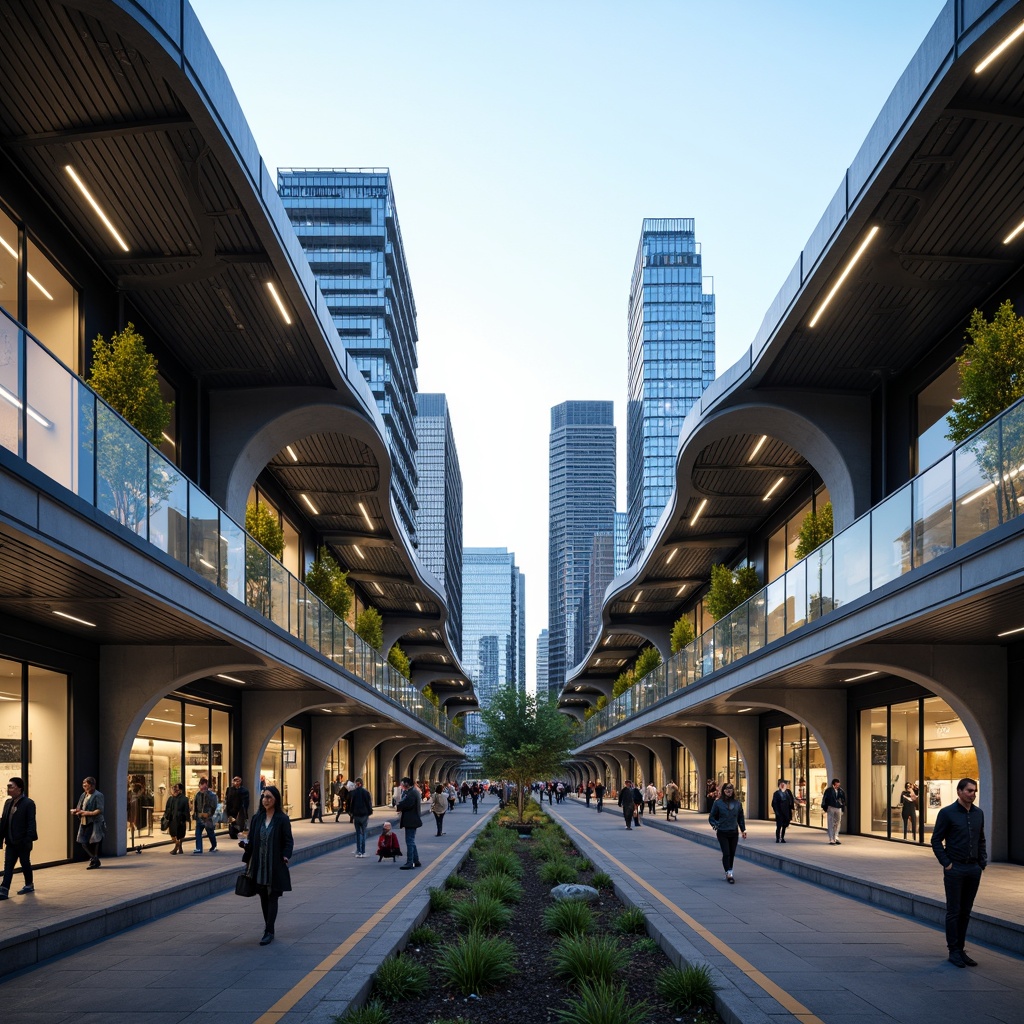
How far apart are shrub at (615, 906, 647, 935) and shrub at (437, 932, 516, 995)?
2973 mm

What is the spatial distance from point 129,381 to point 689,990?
36.7 feet

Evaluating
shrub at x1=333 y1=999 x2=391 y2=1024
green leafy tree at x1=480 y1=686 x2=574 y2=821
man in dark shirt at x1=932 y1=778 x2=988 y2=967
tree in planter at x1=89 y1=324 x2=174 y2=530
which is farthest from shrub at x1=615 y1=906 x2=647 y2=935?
green leafy tree at x1=480 y1=686 x2=574 y2=821

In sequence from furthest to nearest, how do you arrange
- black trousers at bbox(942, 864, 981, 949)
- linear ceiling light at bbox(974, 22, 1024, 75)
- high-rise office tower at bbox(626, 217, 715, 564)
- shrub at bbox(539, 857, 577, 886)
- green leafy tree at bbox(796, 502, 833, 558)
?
high-rise office tower at bbox(626, 217, 715, 564)
green leafy tree at bbox(796, 502, 833, 558)
shrub at bbox(539, 857, 577, 886)
linear ceiling light at bbox(974, 22, 1024, 75)
black trousers at bbox(942, 864, 981, 949)

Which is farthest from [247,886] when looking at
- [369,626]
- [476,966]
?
[369,626]

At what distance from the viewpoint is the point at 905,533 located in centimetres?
1452

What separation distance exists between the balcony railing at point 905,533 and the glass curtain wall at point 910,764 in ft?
12.1

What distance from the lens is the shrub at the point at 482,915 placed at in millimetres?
11844

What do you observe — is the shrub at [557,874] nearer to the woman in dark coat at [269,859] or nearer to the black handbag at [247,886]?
the woman in dark coat at [269,859]

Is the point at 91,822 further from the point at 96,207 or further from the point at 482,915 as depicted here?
the point at 96,207

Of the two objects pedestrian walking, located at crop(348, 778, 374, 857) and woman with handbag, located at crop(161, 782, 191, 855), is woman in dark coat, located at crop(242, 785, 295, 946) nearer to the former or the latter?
woman with handbag, located at crop(161, 782, 191, 855)

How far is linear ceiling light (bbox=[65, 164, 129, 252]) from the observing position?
13.9 metres

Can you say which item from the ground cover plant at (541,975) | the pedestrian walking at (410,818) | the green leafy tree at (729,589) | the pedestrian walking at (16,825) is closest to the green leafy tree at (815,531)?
the green leafy tree at (729,589)

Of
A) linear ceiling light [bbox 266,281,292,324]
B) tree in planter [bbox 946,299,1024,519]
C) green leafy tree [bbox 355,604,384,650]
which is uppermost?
linear ceiling light [bbox 266,281,292,324]

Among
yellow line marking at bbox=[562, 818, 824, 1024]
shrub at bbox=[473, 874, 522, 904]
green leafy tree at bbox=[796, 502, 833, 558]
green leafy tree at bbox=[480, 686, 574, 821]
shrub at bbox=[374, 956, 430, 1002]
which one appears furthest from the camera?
green leafy tree at bbox=[480, 686, 574, 821]
